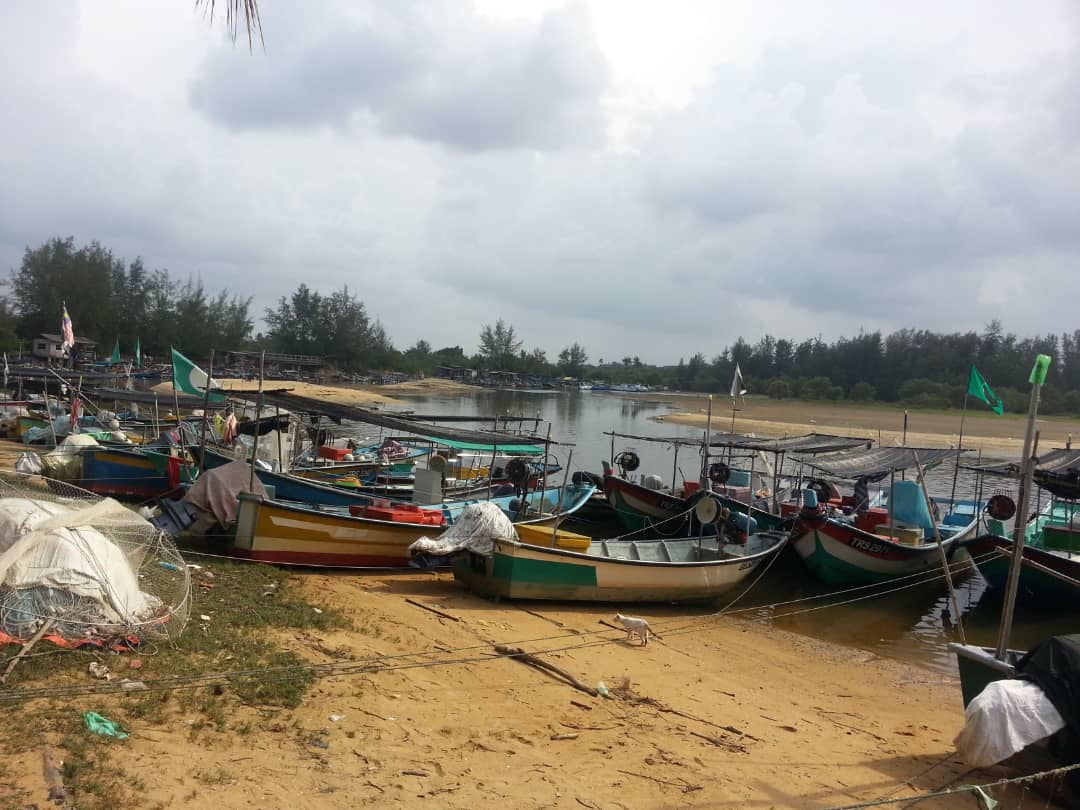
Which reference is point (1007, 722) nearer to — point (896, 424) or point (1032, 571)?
point (1032, 571)

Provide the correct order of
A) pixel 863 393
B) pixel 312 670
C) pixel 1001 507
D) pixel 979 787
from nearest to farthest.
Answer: pixel 979 787, pixel 312 670, pixel 1001 507, pixel 863 393

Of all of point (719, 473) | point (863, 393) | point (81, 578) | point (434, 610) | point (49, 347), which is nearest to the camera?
point (81, 578)

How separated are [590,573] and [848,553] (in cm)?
582

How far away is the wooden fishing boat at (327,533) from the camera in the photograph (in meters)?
11.3

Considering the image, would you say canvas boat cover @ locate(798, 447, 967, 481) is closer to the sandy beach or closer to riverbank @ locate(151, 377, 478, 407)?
the sandy beach

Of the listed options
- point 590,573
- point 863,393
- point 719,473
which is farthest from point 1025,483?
point 863,393

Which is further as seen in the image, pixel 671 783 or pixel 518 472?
pixel 518 472

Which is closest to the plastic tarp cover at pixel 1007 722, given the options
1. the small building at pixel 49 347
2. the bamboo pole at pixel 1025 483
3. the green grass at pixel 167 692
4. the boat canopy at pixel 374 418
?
the bamboo pole at pixel 1025 483

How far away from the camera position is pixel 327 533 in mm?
11742

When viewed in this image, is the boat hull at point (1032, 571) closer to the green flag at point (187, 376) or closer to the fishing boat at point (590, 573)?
the fishing boat at point (590, 573)

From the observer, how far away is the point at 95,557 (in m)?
6.59

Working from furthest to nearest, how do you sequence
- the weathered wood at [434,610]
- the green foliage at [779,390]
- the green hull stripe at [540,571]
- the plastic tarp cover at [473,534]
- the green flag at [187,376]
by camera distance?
the green foliage at [779,390], the green flag at [187,376], the plastic tarp cover at [473,534], the green hull stripe at [540,571], the weathered wood at [434,610]

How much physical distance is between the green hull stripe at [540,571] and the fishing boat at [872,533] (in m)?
5.30

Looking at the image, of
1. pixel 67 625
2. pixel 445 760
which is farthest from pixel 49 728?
pixel 445 760
